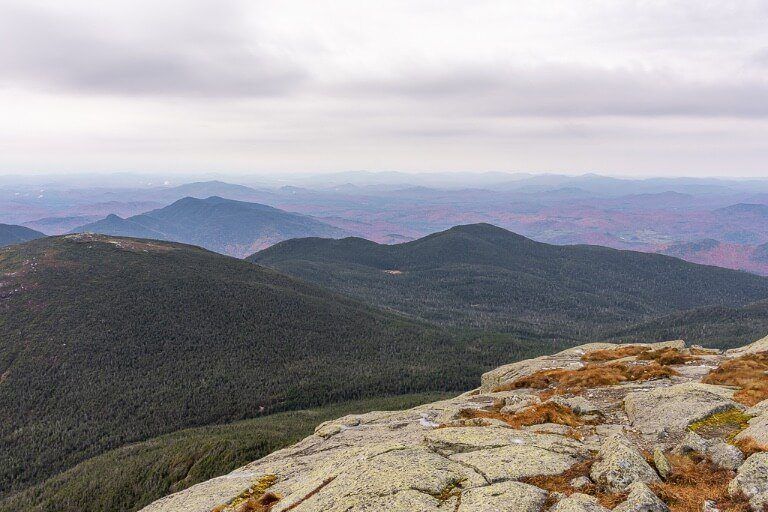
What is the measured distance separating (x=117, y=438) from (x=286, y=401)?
223 ft

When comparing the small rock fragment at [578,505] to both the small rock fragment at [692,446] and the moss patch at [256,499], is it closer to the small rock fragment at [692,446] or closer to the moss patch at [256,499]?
the small rock fragment at [692,446]

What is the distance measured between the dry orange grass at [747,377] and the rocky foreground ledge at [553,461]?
131 millimetres

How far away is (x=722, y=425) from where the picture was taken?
2438cm

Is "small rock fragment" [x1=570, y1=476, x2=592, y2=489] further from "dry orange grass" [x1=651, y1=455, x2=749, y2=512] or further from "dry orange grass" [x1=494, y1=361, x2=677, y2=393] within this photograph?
"dry orange grass" [x1=494, y1=361, x2=677, y2=393]

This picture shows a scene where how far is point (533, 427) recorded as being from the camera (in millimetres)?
29000

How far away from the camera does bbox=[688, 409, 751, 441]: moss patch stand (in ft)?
76.5

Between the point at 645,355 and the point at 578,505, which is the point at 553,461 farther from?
the point at 645,355

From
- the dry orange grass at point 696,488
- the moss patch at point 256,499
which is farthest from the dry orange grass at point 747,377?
the moss patch at point 256,499

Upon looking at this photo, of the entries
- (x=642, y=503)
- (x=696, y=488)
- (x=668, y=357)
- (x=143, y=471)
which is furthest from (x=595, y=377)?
(x=143, y=471)

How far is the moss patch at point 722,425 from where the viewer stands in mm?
23312

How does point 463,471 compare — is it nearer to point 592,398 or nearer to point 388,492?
point 388,492

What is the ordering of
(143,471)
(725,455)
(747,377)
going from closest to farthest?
(725,455)
(747,377)
(143,471)

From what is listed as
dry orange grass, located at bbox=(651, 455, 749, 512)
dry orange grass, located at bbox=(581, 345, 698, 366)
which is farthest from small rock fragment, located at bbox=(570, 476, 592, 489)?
dry orange grass, located at bbox=(581, 345, 698, 366)

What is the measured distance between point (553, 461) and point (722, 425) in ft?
39.8
